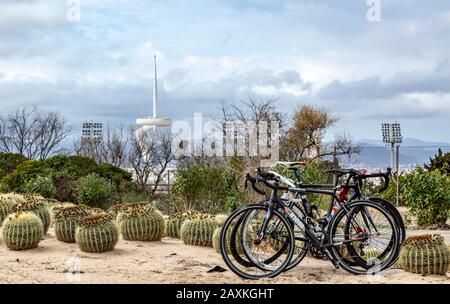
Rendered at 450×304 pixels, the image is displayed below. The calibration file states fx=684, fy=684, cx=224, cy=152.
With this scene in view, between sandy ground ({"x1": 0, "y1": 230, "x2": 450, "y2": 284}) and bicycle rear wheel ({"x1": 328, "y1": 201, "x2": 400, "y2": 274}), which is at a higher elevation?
bicycle rear wheel ({"x1": 328, "y1": 201, "x2": 400, "y2": 274})

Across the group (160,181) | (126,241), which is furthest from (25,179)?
(126,241)

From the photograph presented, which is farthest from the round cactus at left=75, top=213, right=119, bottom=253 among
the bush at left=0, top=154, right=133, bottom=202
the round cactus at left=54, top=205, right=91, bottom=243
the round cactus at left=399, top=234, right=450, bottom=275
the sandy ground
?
the bush at left=0, top=154, right=133, bottom=202

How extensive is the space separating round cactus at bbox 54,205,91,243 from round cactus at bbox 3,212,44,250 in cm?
35

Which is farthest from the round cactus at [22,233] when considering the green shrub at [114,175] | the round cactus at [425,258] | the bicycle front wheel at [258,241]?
the green shrub at [114,175]

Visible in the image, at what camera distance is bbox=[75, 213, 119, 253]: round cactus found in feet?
28.5

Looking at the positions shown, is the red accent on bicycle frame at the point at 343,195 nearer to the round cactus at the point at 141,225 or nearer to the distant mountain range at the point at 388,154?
the round cactus at the point at 141,225

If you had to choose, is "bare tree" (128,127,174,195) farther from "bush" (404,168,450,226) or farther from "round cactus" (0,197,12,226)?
"round cactus" (0,197,12,226)

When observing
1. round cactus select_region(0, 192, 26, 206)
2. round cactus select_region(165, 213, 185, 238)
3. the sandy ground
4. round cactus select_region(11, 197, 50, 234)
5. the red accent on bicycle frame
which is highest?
the red accent on bicycle frame

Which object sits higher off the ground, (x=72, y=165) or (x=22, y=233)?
(x=72, y=165)

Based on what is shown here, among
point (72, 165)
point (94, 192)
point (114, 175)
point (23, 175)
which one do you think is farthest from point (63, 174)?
point (94, 192)

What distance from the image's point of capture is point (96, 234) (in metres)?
8.66

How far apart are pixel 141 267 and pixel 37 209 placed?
299 cm

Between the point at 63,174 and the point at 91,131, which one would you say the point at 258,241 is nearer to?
the point at 63,174
